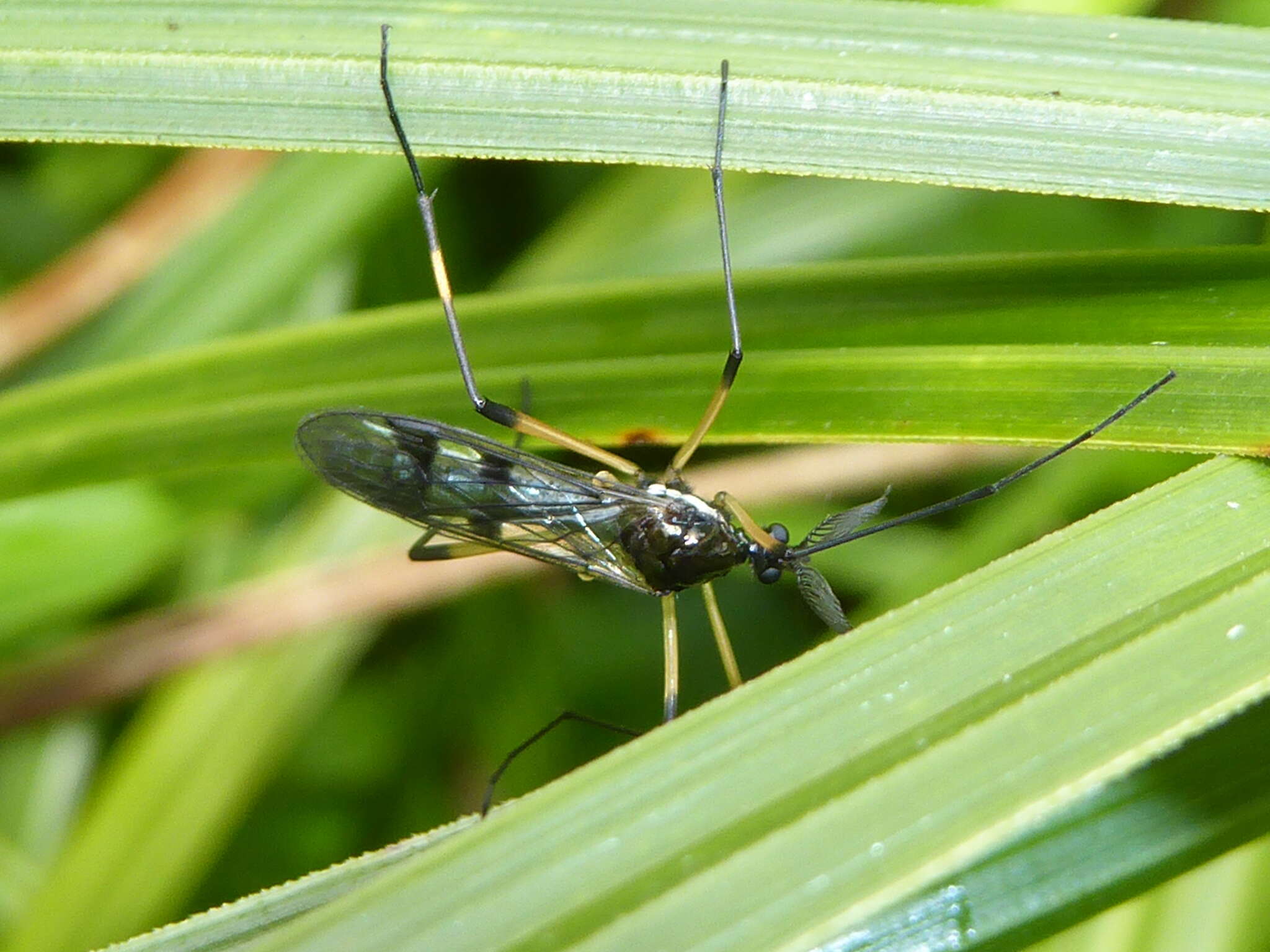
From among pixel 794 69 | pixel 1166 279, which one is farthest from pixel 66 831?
pixel 1166 279

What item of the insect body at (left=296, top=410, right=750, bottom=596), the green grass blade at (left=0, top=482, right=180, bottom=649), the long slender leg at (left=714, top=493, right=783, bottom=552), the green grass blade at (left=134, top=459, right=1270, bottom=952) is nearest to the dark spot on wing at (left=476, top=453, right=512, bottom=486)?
the insect body at (left=296, top=410, right=750, bottom=596)

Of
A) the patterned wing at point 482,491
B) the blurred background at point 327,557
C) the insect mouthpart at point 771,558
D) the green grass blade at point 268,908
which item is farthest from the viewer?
the blurred background at point 327,557

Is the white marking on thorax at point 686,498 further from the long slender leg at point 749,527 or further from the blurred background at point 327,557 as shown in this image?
the blurred background at point 327,557

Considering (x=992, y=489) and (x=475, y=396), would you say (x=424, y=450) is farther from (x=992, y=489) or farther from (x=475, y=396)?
(x=992, y=489)

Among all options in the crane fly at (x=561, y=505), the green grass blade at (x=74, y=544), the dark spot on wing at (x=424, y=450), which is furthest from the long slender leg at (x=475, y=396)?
the green grass blade at (x=74, y=544)

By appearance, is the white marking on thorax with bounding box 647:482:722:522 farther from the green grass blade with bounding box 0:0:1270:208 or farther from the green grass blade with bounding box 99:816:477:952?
the green grass blade with bounding box 99:816:477:952

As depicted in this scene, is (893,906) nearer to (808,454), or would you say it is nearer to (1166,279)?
(1166,279)
